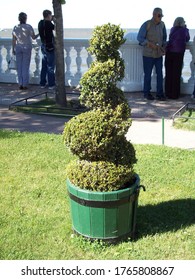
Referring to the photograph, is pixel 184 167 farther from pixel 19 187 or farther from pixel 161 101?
pixel 161 101

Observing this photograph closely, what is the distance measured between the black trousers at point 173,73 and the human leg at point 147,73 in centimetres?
37

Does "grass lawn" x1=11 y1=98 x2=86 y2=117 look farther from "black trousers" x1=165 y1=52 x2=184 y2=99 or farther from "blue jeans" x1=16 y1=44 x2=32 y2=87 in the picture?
"black trousers" x1=165 y1=52 x2=184 y2=99

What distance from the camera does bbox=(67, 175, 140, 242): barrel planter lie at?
411 centimetres

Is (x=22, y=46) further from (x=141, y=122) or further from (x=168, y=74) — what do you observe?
(x=141, y=122)

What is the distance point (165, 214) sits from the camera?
4.95 meters

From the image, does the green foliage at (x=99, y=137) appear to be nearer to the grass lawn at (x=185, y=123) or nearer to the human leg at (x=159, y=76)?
the grass lawn at (x=185, y=123)

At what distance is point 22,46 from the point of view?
38.6 ft

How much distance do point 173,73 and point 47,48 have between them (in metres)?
3.25

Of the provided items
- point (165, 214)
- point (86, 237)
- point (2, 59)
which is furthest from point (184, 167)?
point (2, 59)

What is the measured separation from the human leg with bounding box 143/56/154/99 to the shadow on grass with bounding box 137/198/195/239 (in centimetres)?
567

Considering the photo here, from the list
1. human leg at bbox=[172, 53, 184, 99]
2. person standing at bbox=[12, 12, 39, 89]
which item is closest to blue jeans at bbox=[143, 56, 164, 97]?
human leg at bbox=[172, 53, 184, 99]

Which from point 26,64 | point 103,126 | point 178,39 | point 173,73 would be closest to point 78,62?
point 26,64

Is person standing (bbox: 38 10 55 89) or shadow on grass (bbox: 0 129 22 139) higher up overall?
person standing (bbox: 38 10 55 89)

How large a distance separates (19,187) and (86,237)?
1.69 m
